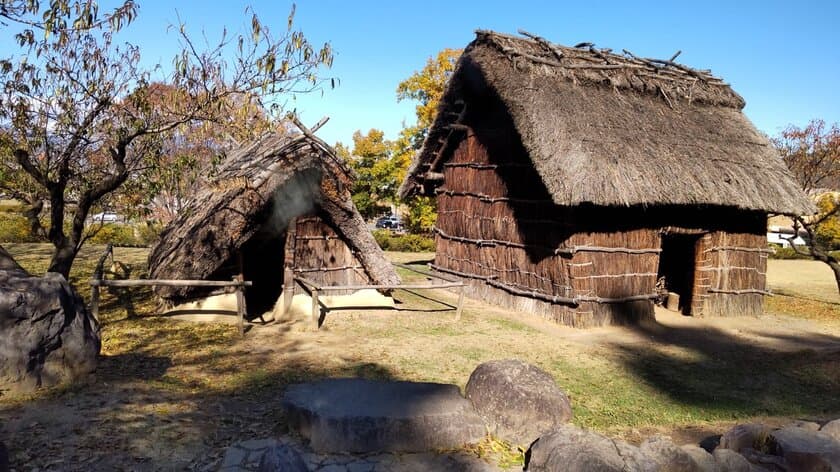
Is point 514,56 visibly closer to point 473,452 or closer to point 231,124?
point 231,124

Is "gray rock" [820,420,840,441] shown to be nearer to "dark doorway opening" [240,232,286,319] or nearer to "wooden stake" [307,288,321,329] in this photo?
"wooden stake" [307,288,321,329]

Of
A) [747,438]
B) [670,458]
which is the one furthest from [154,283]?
[747,438]

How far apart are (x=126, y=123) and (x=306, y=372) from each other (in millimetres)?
4918

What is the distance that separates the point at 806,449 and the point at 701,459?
2.75 feet

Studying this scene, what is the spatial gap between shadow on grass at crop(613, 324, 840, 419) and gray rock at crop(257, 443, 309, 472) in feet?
16.8

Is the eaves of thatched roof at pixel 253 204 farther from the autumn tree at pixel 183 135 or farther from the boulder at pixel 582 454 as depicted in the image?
the boulder at pixel 582 454

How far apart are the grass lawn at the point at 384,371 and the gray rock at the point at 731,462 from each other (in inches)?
46.1

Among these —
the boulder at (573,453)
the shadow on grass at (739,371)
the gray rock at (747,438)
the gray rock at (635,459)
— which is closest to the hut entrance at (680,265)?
the shadow on grass at (739,371)

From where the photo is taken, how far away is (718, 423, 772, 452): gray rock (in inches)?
182

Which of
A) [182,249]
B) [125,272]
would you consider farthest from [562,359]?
[125,272]

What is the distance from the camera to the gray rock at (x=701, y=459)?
4.20 metres

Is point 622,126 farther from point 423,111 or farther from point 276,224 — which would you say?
point 423,111

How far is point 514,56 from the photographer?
11750 millimetres

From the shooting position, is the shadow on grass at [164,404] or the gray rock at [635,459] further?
the shadow on grass at [164,404]
